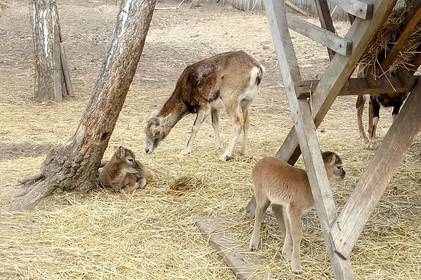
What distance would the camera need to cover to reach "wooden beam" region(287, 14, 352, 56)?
198 inches

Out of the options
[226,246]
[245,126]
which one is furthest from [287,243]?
[245,126]

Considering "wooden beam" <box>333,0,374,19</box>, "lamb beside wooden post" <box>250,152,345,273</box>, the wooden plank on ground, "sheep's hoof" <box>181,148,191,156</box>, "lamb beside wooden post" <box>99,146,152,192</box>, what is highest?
"wooden beam" <box>333,0,374,19</box>

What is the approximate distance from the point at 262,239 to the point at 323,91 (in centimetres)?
158

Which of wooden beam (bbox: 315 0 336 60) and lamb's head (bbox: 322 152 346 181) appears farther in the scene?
lamb's head (bbox: 322 152 346 181)

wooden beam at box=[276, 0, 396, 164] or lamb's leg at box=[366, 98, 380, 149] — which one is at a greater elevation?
wooden beam at box=[276, 0, 396, 164]

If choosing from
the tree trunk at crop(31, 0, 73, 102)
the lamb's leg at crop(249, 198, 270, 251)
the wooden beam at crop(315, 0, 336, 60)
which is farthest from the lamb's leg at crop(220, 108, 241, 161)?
the tree trunk at crop(31, 0, 73, 102)

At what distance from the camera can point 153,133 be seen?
31.9ft

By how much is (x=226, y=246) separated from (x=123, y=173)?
2061mm

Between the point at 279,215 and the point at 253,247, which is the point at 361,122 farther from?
the point at 253,247

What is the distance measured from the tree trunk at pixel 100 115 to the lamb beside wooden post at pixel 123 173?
191 millimetres

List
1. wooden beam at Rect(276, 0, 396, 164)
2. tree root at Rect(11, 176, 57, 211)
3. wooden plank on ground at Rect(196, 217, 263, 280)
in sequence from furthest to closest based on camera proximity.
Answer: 1. tree root at Rect(11, 176, 57, 211)
2. wooden plank on ground at Rect(196, 217, 263, 280)
3. wooden beam at Rect(276, 0, 396, 164)

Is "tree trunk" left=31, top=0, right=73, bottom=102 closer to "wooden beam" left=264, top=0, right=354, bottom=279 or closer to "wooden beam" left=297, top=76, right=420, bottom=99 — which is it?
"wooden beam" left=264, top=0, right=354, bottom=279

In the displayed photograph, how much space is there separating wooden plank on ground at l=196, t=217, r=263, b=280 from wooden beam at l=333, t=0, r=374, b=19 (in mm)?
2140

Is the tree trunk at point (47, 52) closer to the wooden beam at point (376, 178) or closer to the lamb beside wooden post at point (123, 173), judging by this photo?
the lamb beside wooden post at point (123, 173)
